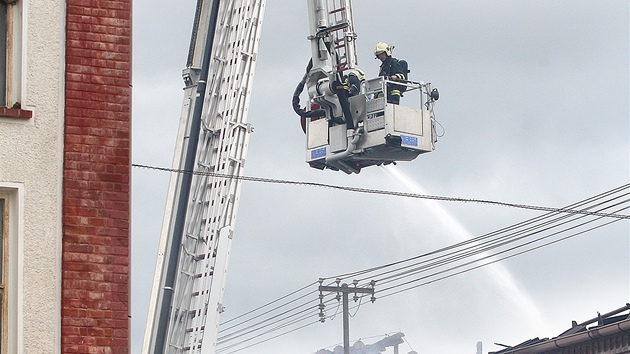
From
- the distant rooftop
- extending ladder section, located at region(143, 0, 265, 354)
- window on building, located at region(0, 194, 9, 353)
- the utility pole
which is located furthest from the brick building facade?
the utility pole

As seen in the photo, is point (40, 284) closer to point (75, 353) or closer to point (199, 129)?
point (75, 353)

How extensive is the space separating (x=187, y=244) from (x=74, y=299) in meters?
8.96

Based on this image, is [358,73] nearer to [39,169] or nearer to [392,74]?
[392,74]

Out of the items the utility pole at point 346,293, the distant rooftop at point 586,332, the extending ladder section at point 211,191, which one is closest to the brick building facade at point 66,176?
the extending ladder section at point 211,191

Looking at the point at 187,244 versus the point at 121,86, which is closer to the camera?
the point at 121,86

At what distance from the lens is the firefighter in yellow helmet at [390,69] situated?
22422 millimetres

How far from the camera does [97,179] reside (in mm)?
11867

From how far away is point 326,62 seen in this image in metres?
22.6

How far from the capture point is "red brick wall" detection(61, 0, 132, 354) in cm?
1154

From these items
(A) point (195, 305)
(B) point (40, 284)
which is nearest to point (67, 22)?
(B) point (40, 284)

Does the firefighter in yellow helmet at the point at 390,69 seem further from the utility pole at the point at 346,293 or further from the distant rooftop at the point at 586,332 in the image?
the utility pole at the point at 346,293

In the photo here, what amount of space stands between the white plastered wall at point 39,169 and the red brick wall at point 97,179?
0.07 meters

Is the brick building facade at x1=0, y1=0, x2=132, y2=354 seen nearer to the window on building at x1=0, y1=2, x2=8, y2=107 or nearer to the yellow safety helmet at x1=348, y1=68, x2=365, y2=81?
the window on building at x1=0, y1=2, x2=8, y2=107

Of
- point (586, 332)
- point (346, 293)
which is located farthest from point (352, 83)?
point (346, 293)
